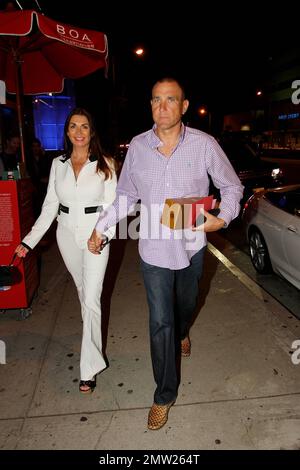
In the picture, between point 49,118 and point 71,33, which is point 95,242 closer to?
point 71,33

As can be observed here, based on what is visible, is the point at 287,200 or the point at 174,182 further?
the point at 287,200

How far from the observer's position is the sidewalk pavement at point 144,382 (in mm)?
2604

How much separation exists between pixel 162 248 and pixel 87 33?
327 centimetres

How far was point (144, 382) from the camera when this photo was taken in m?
3.19

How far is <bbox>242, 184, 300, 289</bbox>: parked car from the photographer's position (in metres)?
4.54

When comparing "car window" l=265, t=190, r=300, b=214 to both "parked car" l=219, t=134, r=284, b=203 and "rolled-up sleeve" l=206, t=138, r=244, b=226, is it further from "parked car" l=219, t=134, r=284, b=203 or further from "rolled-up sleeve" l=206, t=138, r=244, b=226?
"parked car" l=219, t=134, r=284, b=203

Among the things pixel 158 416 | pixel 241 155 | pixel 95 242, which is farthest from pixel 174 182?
pixel 241 155

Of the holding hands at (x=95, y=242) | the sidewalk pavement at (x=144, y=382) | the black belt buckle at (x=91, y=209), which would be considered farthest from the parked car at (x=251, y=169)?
the holding hands at (x=95, y=242)

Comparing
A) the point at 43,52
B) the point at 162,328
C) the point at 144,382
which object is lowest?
the point at 144,382

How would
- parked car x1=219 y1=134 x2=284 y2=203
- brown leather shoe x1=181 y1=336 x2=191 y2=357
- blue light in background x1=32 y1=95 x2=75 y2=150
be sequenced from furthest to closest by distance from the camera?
blue light in background x1=32 y1=95 x2=75 y2=150 < parked car x1=219 y1=134 x2=284 y2=203 < brown leather shoe x1=181 y1=336 x2=191 y2=357

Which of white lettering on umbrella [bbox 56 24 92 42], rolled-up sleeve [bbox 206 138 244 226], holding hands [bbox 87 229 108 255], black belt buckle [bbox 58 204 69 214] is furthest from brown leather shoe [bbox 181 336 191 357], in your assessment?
white lettering on umbrella [bbox 56 24 92 42]

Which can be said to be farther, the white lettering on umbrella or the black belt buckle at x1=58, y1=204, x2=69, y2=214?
the white lettering on umbrella

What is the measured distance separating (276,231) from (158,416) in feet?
10.0
